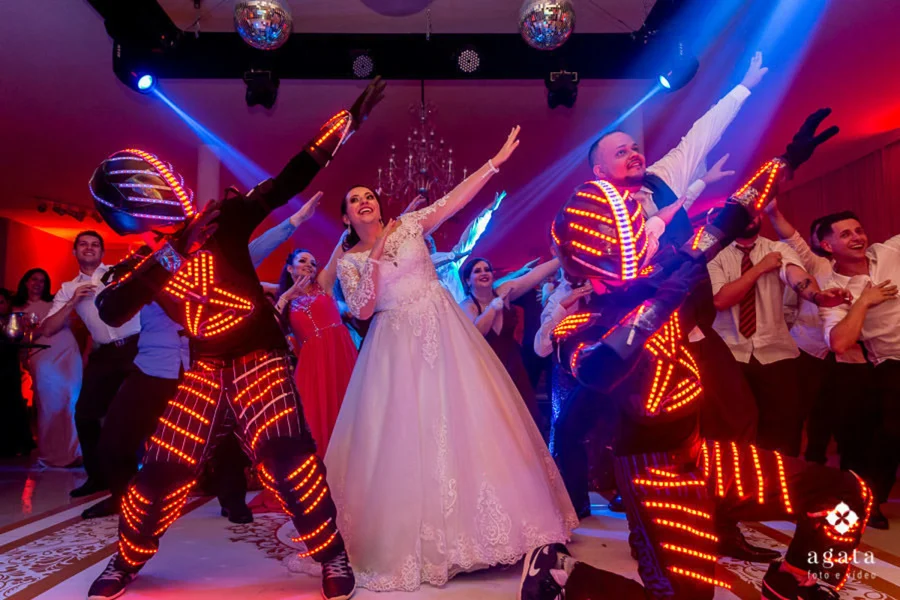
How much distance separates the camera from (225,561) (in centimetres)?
277

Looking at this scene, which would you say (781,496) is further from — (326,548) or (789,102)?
(789,102)

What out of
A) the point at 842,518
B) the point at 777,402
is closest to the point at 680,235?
the point at 842,518

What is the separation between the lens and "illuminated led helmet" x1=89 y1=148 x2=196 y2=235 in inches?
88.4

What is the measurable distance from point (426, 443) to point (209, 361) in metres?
0.88

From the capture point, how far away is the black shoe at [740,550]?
106 inches

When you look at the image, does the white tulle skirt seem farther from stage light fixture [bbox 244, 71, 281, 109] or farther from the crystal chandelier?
the crystal chandelier

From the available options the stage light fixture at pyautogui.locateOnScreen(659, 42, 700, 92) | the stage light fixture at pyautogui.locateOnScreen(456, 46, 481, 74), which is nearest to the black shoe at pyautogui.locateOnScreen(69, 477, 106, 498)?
the stage light fixture at pyautogui.locateOnScreen(456, 46, 481, 74)

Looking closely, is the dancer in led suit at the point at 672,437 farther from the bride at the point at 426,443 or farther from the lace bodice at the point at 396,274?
the lace bodice at the point at 396,274

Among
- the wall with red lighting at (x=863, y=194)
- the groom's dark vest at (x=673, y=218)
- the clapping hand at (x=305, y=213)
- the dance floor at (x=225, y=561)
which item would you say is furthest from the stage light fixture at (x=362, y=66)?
the wall with red lighting at (x=863, y=194)

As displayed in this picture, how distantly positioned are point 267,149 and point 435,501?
7.23m

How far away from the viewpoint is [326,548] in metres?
2.23

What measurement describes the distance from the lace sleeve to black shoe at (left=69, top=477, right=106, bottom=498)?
2.70 metres

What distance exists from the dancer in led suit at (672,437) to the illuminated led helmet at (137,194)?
1.40 m

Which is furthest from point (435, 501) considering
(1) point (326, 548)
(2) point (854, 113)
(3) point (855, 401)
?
(2) point (854, 113)
